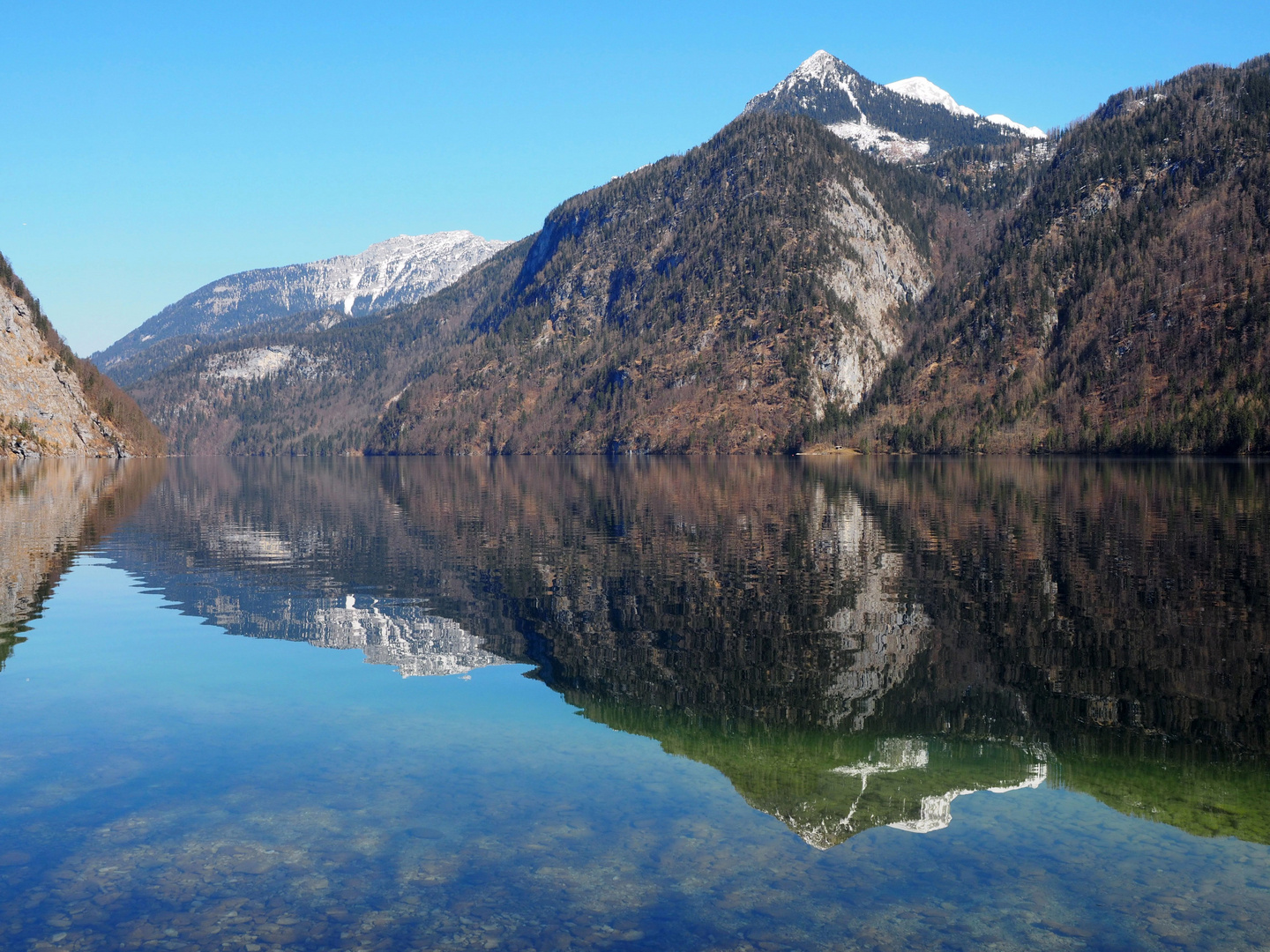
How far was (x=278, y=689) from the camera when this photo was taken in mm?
27500

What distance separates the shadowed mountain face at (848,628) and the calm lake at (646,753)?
17 cm

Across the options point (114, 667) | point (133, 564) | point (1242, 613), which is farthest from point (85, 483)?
point (1242, 613)

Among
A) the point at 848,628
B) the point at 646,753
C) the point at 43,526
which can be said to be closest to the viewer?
the point at 646,753

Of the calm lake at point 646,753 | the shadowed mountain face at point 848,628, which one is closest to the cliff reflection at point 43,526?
the calm lake at point 646,753

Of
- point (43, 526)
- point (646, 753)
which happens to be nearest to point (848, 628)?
point (646, 753)

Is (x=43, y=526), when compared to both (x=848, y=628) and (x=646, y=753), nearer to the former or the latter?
(x=848, y=628)

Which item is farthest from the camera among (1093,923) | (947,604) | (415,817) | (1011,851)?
(947,604)

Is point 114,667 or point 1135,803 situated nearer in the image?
point 1135,803

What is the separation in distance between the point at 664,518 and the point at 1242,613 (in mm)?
44551

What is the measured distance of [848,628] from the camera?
3312 cm

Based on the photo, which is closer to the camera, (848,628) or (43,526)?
(848,628)

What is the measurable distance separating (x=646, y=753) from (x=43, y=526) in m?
62.6

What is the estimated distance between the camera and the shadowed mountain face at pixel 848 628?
2039 cm

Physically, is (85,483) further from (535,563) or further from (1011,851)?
(1011,851)
